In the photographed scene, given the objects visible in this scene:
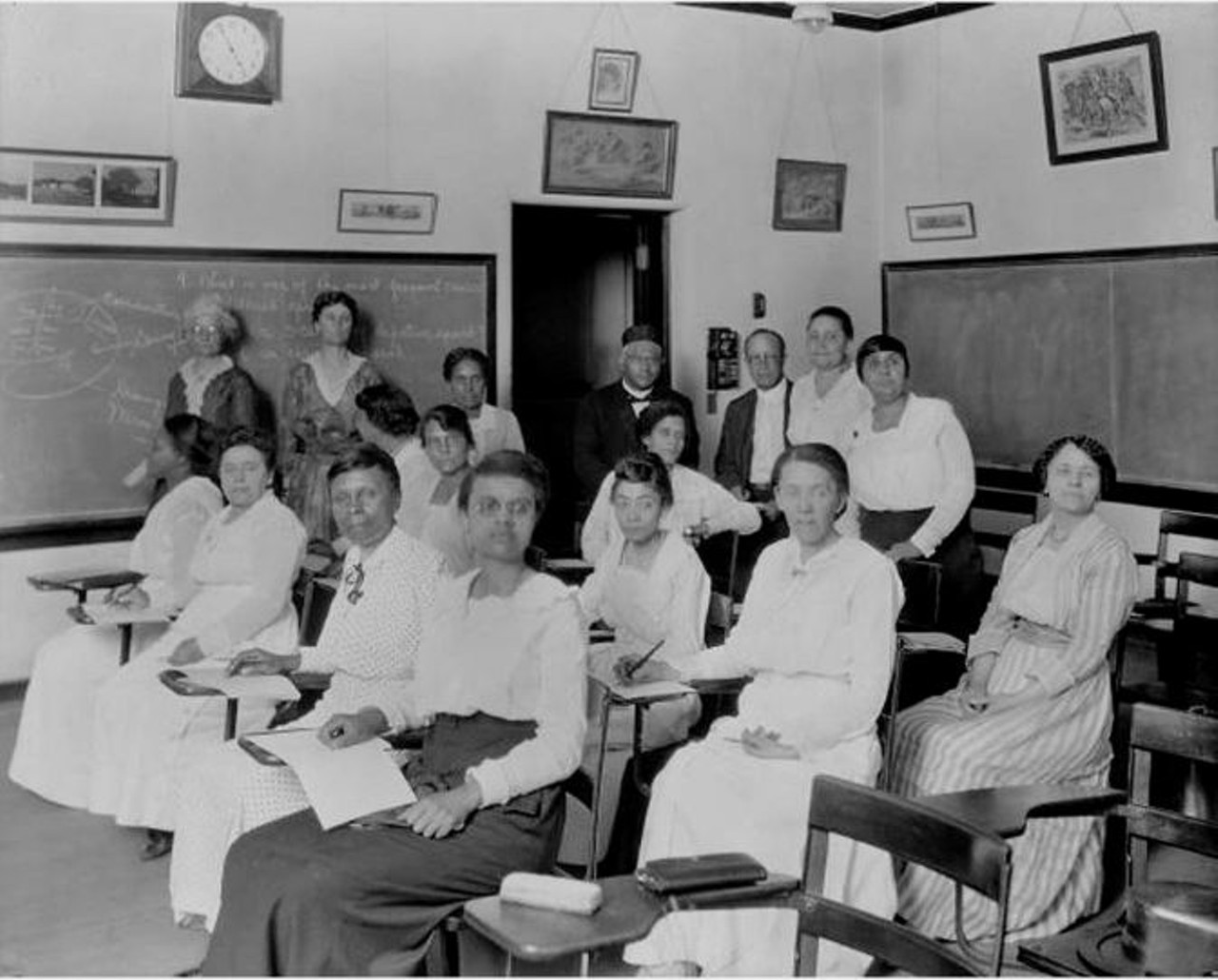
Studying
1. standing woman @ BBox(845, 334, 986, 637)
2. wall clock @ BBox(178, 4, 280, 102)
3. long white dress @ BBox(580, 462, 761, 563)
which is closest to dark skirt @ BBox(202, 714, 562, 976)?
long white dress @ BBox(580, 462, 761, 563)

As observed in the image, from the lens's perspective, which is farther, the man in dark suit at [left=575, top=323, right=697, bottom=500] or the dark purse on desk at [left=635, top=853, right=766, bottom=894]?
the man in dark suit at [left=575, top=323, right=697, bottom=500]

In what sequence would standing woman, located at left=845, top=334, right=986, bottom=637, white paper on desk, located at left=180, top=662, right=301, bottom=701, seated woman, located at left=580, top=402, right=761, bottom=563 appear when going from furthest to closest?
standing woman, located at left=845, top=334, right=986, bottom=637 → seated woman, located at left=580, top=402, right=761, bottom=563 → white paper on desk, located at left=180, top=662, right=301, bottom=701

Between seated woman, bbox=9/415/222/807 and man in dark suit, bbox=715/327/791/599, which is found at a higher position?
man in dark suit, bbox=715/327/791/599

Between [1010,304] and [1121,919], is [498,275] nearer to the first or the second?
[1010,304]

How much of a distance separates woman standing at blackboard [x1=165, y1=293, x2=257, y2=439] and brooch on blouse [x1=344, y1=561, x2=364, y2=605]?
2.44 meters

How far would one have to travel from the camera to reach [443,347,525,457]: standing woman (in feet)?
18.9

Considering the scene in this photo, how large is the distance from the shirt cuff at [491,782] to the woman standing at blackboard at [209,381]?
3.36m

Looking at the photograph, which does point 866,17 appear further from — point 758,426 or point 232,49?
point 232,49

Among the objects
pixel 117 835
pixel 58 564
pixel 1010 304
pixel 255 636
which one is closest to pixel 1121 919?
pixel 255 636

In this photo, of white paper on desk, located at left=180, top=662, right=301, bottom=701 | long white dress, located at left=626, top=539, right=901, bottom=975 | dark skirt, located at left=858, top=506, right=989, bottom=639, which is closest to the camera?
long white dress, located at left=626, top=539, right=901, bottom=975

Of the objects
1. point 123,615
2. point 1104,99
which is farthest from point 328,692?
point 1104,99

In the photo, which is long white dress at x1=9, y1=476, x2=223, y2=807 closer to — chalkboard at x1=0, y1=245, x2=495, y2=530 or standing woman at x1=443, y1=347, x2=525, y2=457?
chalkboard at x1=0, y1=245, x2=495, y2=530

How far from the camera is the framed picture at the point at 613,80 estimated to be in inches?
261

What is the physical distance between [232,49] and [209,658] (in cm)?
289
